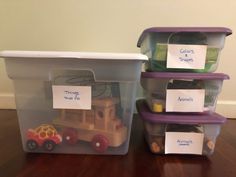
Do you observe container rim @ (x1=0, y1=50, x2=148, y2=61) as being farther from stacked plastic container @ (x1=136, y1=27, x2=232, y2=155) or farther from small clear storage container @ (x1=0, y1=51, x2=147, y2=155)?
stacked plastic container @ (x1=136, y1=27, x2=232, y2=155)

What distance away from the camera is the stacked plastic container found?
595 mm

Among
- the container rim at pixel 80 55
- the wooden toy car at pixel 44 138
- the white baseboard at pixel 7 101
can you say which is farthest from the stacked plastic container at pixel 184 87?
the white baseboard at pixel 7 101

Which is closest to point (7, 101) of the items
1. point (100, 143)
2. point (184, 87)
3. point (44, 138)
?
point (44, 138)

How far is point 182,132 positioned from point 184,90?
11 centimetres

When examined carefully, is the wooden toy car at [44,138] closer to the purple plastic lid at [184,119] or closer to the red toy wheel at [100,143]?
the red toy wheel at [100,143]

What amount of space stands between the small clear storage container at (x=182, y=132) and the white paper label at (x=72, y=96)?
18 cm

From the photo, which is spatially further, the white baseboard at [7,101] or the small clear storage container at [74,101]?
the white baseboard at [7,101]

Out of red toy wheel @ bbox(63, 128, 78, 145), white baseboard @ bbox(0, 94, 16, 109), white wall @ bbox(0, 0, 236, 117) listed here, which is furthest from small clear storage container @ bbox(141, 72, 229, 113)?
white baseboard @ bbox(0, 94, 16, 109)

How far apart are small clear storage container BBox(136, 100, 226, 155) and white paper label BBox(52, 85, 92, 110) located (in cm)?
18

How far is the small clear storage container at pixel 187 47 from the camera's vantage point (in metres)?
0.60

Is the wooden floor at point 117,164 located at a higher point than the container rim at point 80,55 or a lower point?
lower

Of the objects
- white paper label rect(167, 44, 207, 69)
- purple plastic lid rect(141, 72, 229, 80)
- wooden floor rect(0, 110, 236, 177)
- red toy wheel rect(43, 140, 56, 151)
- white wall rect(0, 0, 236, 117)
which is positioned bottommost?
wooden floor rect(0, 110, 236, 177)

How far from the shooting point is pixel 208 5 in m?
0.95

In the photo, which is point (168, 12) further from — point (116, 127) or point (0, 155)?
point (0, 155)
